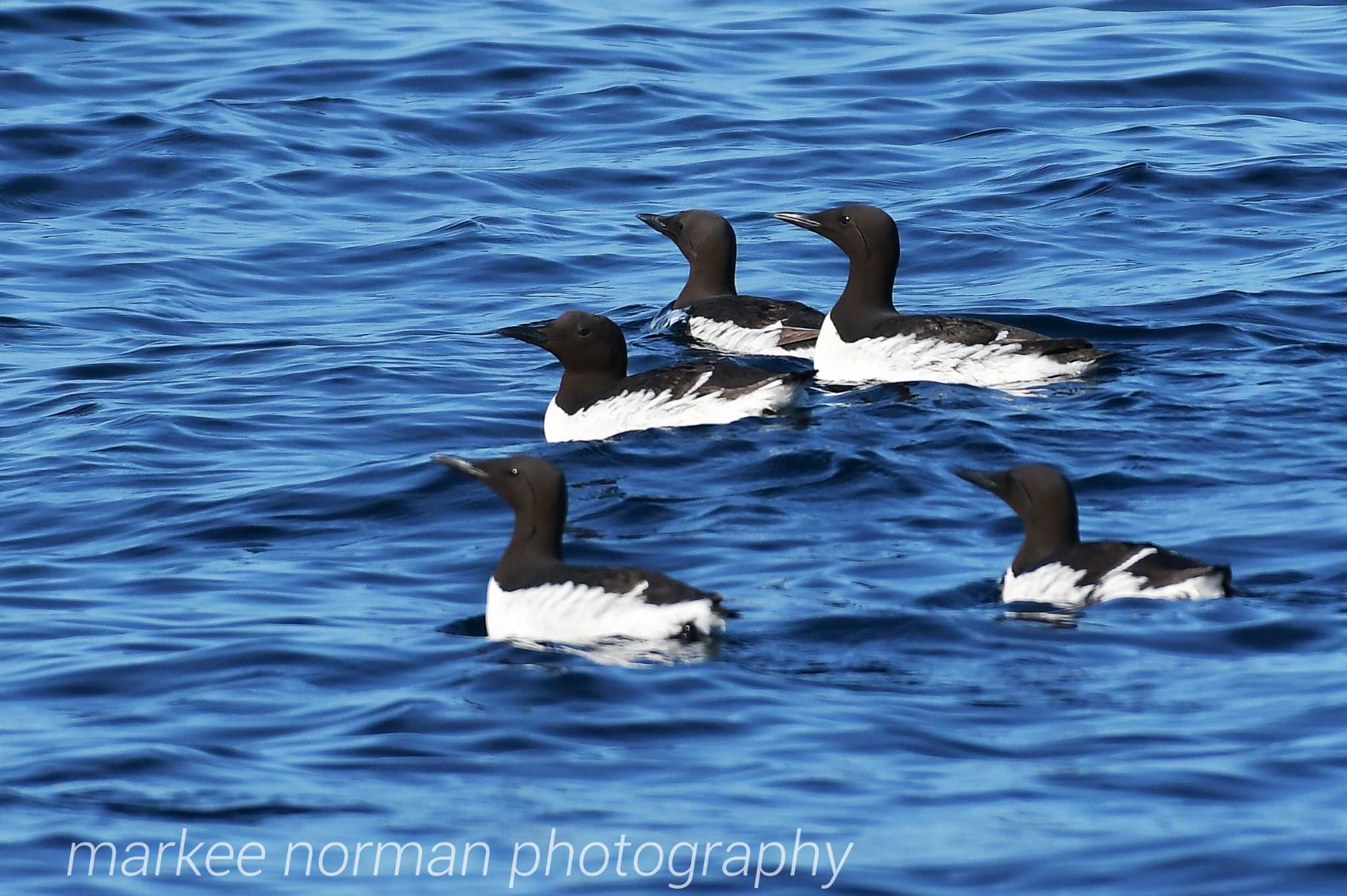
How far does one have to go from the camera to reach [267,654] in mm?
9062

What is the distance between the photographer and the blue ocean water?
732 centimetres

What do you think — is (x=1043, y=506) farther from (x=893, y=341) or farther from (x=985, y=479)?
(x=893, y=341)

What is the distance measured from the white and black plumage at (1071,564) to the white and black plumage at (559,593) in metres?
1.38

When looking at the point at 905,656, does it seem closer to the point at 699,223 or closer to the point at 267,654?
the point at 267,654

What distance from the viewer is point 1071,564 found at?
9242mm

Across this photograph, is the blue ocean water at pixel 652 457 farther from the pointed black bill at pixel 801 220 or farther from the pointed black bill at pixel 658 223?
the pointed black bill at pixel 801 220

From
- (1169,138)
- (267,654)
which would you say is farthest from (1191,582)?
(1169,138)

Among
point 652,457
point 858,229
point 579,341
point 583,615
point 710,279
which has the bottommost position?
point 652,457

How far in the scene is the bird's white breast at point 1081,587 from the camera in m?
9.04

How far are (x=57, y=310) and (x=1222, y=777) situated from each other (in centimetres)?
1114

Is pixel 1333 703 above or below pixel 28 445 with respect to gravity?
above

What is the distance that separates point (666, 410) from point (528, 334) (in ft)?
3.06

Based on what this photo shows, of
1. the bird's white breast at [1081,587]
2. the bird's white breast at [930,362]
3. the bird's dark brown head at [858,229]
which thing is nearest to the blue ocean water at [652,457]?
the bird's white breast at [1081,587]

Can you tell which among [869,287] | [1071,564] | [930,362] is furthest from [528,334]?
[1071,564]
